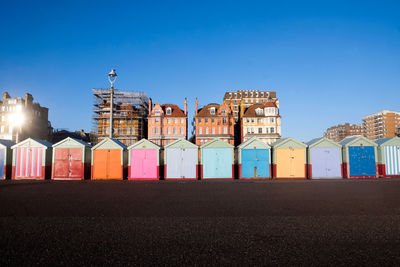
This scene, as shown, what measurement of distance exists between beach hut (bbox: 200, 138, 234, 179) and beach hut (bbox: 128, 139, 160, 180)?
3.87 meters

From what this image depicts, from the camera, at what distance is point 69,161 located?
21750mm

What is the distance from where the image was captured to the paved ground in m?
4.08

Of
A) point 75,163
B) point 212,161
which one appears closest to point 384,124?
point 212,161

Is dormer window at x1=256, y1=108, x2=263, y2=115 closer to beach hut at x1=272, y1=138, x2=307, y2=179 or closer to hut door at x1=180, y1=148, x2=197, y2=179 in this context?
beach hut at x1=272, y1=138, x2=307, y2=179

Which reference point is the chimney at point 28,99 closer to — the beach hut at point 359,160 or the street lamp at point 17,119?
the street lamp at point 17,119

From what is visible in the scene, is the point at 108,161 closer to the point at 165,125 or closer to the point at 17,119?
the point at 165,125

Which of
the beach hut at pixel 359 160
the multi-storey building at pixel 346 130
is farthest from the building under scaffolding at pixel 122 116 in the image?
the multi-storey building at pixel 346 130

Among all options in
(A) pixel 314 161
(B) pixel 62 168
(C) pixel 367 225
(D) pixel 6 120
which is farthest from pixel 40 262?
(D) pixel 6 120

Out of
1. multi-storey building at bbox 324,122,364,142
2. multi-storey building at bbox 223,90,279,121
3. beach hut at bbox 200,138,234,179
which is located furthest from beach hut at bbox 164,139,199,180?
multi-storey building at bbox 324,122,364,142

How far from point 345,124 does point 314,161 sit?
162 meters

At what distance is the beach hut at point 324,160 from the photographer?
71.2 feet

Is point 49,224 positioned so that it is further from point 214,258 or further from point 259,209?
point 259,209

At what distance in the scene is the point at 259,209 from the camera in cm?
802

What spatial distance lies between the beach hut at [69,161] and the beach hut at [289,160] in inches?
632
